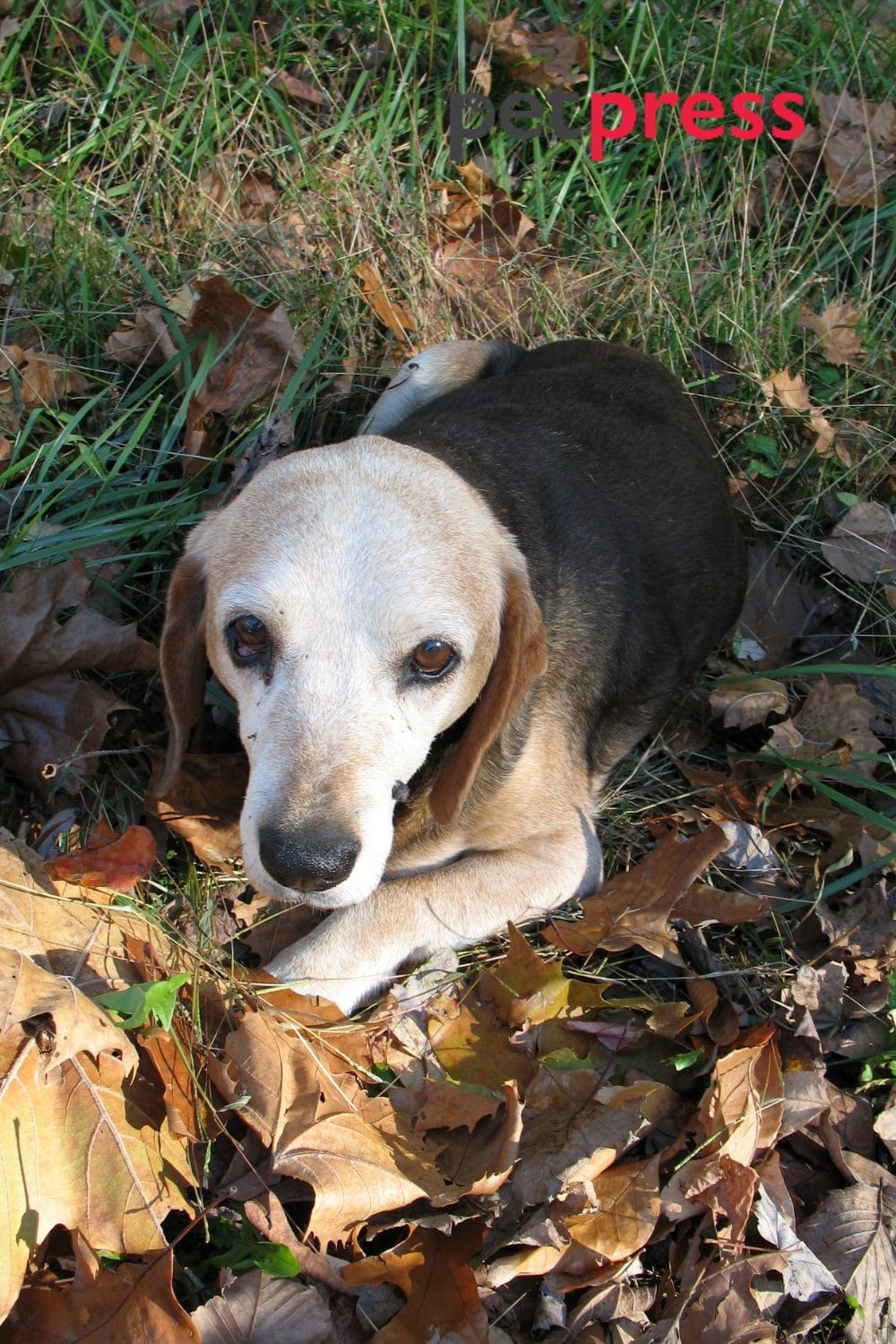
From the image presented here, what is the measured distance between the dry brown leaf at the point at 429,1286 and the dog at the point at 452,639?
751mm

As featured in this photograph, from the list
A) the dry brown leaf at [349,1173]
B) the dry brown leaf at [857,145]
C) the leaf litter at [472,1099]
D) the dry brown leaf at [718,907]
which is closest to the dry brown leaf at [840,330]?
the dry brown leaf at [857,145]

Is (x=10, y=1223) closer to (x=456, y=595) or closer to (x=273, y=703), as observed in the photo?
(x=273, y=703)

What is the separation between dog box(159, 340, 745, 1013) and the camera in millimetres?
2785

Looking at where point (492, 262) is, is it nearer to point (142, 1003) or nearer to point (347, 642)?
point (347, 642)

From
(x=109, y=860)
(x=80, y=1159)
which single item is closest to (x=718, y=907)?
(x=109, y=860)

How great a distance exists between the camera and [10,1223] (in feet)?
7.81

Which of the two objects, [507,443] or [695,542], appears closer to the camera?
[507,443]

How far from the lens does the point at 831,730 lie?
13.9 feet

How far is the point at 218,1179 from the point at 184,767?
1.22 metres

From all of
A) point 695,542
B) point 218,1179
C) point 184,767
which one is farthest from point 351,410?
point 218,1179

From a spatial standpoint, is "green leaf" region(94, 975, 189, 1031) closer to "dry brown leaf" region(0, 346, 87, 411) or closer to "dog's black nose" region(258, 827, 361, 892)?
"dog's black nose" region(258, 827, 361, 892)

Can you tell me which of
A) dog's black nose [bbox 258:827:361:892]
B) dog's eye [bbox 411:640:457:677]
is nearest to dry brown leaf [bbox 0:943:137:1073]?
dog's black nose [bbox 258:827:361:892]

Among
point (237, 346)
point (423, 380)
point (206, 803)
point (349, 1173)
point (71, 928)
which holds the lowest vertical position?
point (349, 1173)

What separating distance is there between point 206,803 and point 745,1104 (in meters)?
1.77
